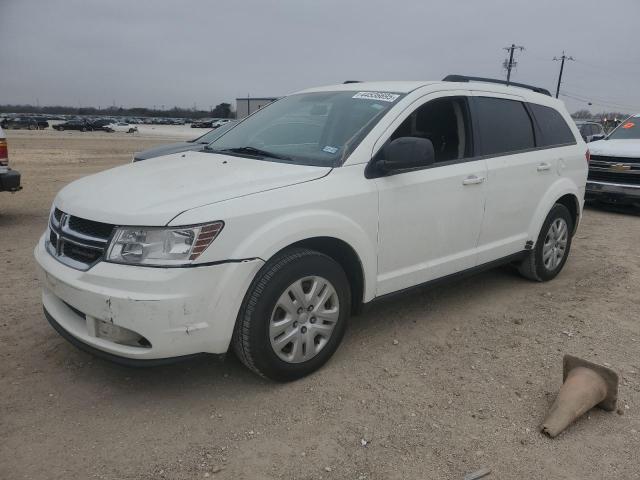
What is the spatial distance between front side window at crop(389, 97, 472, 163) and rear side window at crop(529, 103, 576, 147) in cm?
109

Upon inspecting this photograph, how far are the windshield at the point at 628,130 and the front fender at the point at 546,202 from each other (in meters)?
6.40

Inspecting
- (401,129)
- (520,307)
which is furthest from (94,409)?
(520,307)

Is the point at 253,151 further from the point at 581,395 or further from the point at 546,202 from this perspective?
the point at 546,202

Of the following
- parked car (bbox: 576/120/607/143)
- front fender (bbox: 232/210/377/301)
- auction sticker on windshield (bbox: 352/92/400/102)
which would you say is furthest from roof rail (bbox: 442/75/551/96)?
parked car (bbox: 576/120/607/143)

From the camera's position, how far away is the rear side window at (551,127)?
4.85 meters

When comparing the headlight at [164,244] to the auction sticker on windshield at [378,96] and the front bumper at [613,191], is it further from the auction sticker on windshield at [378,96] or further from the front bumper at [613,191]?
the front bumper at [613,191]

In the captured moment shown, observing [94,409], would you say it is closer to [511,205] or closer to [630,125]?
[511,205]

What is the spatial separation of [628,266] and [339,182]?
4205 millimetres

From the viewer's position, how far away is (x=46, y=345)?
3.63 meters

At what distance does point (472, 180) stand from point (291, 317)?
1.83 metres

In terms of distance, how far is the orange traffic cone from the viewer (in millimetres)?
2793

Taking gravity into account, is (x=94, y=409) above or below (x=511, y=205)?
below

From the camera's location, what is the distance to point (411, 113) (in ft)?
12.1

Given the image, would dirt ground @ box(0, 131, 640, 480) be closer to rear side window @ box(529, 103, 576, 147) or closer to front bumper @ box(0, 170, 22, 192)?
rear side window @ box(529, 103, 576, 147)
